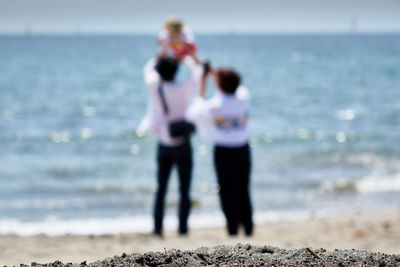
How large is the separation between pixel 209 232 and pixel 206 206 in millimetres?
1839

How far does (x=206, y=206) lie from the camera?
9031 millimetres

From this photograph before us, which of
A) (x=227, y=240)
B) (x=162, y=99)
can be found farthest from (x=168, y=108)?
(x=227, y=240)

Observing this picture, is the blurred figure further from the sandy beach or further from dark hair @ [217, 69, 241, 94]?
the sandy beach

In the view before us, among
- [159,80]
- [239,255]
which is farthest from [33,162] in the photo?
[239,255]

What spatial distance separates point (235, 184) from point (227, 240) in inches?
22.0

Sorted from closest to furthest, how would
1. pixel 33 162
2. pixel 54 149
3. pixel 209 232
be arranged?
pixel 209 232
pixel 33 162
pixel 54 149

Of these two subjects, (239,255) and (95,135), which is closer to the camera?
(239,255)

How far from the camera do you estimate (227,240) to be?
5387 mm

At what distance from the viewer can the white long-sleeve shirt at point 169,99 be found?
5434mm

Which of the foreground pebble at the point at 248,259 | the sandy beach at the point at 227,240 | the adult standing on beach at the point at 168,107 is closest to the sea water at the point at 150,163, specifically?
the sandy beach at the point at 227,240

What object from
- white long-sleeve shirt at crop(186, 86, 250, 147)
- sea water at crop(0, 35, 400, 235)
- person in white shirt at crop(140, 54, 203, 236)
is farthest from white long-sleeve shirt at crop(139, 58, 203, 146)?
sea water at crop(0, 35, 400, 235)

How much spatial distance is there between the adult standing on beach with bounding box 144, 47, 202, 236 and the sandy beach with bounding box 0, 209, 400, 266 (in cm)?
78

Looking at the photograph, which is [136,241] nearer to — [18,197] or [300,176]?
[18,197]

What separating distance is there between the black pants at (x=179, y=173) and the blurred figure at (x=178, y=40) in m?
0.94
